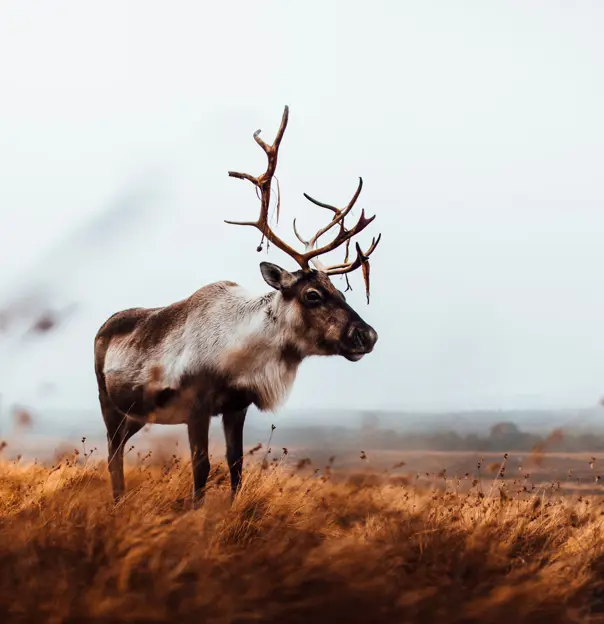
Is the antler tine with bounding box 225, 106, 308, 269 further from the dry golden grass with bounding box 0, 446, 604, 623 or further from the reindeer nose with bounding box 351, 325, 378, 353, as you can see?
the dry golden grass with bounding box 0, 446, 604, 623

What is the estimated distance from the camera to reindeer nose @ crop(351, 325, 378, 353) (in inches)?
340

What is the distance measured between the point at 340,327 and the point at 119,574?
3819 mm

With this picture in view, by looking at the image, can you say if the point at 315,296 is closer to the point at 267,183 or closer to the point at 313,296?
the point at 313,296

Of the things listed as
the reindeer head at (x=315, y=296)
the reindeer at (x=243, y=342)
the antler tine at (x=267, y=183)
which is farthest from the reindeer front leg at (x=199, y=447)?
the antler tine at (x=267, y=183)

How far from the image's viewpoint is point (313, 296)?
8.88 metres

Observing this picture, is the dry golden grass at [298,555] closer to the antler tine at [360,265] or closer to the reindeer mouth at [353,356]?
the reindeer mouth at [353,356]

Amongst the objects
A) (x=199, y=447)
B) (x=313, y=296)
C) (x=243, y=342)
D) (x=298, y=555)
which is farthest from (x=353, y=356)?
(x=298, y=555)

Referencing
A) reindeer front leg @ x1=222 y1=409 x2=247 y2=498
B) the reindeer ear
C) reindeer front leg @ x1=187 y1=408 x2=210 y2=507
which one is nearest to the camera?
reindeer front leg @ x1=187 y1=408 x2=210 y2=507

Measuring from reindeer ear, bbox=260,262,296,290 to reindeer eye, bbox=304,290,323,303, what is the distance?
226mm

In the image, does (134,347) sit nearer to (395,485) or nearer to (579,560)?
(395,485)

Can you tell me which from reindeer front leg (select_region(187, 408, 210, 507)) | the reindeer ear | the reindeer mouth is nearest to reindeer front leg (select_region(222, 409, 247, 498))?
reindeer front leg (select_region(187, 408, 210, 507))

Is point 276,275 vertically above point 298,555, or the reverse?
point 276,275

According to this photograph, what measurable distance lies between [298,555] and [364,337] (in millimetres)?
2844

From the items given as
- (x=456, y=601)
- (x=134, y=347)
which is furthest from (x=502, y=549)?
(x=134, y=347)
